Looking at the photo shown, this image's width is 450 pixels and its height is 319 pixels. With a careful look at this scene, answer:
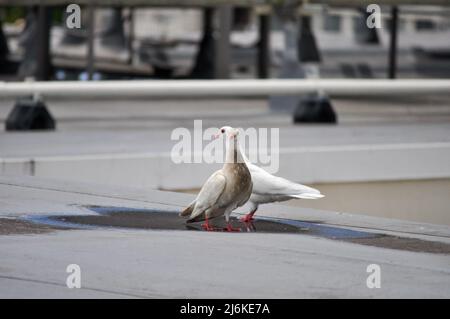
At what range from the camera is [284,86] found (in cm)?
1264

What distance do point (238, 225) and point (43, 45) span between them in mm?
10349

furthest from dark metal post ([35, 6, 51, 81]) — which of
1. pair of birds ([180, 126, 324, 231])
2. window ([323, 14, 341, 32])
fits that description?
window ([323, 14, 341, 32])

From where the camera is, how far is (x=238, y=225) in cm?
697

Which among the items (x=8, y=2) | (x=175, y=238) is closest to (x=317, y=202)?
(x=175, y=238)

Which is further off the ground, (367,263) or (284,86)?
(284,86)

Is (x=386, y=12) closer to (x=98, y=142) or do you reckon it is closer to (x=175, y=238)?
(x=98, y=142)

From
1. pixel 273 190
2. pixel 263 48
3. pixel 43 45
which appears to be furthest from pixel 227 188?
pixel 263 48

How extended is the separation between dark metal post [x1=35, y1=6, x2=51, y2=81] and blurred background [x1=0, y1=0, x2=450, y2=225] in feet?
0.07

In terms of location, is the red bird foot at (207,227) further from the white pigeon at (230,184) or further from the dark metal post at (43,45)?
the dark metal post at (43,45)

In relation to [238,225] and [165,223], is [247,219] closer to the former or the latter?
[238,225]

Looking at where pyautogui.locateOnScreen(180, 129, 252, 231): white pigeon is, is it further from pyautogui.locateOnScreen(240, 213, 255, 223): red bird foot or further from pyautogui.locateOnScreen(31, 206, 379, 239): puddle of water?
pyautogui.locateOnScreen(240, 213, 255, 223): red bird foot

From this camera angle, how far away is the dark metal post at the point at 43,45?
16.5m

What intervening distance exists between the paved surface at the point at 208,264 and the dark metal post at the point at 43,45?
9433 millimetres
